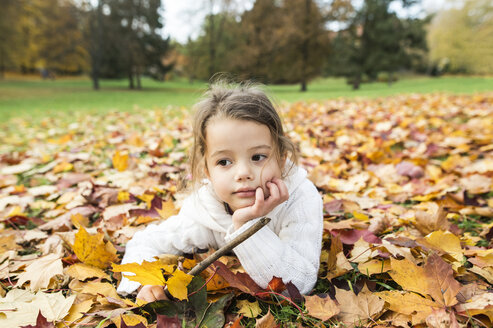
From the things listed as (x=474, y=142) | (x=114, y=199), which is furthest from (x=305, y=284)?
(x=474, y=142)

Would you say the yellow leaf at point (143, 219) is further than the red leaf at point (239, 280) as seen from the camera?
Yes

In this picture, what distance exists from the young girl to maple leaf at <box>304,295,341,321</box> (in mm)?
116

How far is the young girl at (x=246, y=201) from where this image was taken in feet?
3.57

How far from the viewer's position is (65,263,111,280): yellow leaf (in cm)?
123

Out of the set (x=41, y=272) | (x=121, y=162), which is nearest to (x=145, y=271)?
(x=41, y=272)

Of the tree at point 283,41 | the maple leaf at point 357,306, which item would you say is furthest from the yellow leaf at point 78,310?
the tree at point 283,41

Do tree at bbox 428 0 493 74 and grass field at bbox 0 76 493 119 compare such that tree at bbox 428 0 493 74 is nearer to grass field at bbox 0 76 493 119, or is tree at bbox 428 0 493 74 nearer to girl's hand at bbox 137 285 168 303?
grass field at bbox 0 76 493 119

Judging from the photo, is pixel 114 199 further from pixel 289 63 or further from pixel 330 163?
pixel 289 63

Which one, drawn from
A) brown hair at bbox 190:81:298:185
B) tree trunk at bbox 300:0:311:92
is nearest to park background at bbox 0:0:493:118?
tree trunk at bbox 300:0:311:92

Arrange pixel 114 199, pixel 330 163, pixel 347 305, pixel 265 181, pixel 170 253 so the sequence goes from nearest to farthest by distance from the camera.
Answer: pixel 347 305 < pixel 265 181 < pixel 170 253 < pixel 114 199 < pixel 330 163

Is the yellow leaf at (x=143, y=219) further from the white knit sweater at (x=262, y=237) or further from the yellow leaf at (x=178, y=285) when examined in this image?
the yellow leaf at (x=178, y=285)

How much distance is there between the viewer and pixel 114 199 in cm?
202

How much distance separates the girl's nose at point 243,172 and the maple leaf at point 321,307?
43cm

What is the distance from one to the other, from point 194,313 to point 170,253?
1.55ft
